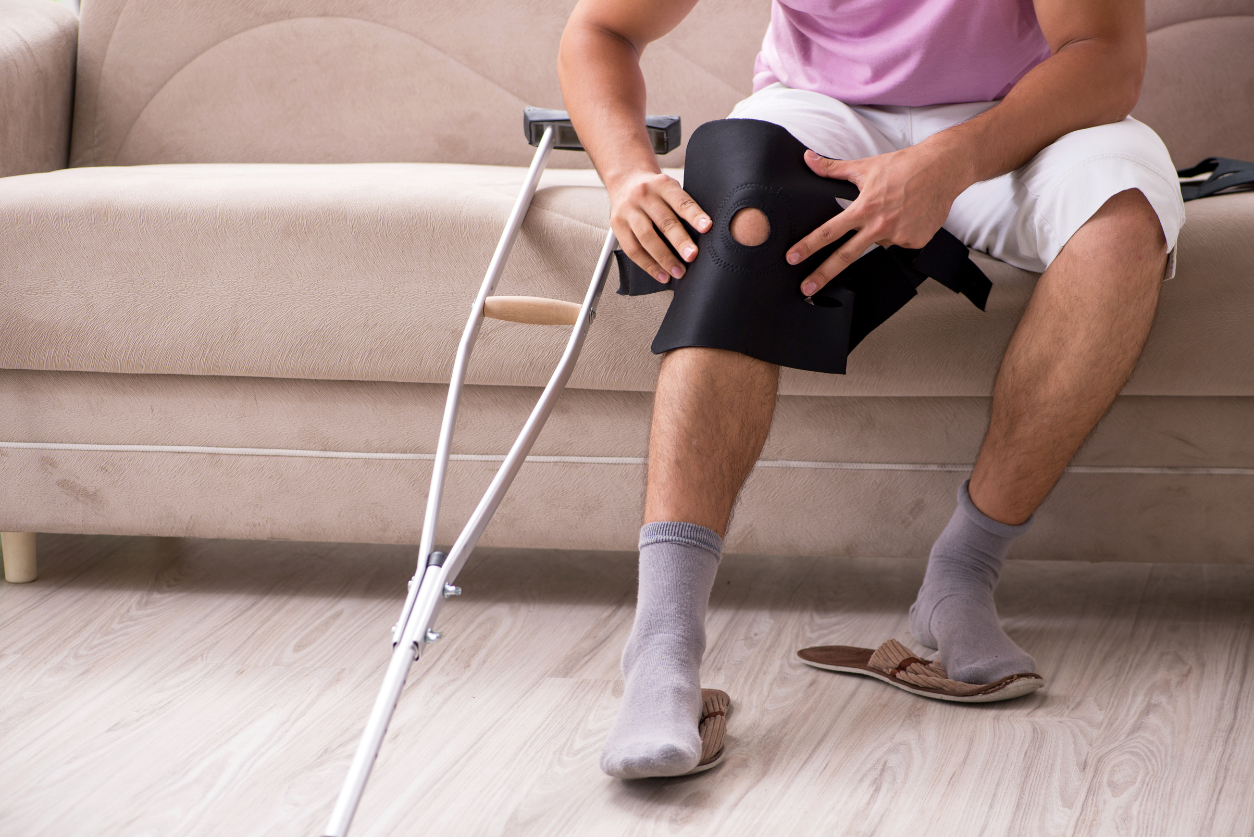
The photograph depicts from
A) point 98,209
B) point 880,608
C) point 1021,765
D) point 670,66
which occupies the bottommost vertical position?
point 1021,765

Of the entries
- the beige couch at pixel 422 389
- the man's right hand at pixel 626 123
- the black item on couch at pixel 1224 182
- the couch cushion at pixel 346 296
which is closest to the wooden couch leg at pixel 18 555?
the beige couch at pixel 422 389

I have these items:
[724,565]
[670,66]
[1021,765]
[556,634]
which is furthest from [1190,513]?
[670,66]

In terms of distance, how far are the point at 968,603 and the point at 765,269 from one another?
1.45 ft

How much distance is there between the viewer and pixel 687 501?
970mm

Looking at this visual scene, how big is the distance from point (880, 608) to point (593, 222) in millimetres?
597

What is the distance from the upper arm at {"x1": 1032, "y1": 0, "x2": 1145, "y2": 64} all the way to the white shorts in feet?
0.26

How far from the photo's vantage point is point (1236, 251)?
3.82 feet

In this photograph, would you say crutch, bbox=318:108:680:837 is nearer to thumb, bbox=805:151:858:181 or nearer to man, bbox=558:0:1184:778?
man, bbox=558:0:1184:778

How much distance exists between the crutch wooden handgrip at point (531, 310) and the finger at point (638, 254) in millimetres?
74

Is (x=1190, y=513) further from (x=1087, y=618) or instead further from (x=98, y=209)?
(x=98, y=209)

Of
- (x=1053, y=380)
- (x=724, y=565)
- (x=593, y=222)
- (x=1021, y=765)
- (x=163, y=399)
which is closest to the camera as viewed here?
(x=1021, y=765)

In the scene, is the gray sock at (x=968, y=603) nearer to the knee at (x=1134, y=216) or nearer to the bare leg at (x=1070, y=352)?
the bare leg at (x=1070, y=352)

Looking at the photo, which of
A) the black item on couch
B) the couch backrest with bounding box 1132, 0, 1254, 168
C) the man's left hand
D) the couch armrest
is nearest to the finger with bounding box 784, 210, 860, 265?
the man's left hand

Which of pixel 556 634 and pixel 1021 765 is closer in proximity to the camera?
pixel 1021 765
